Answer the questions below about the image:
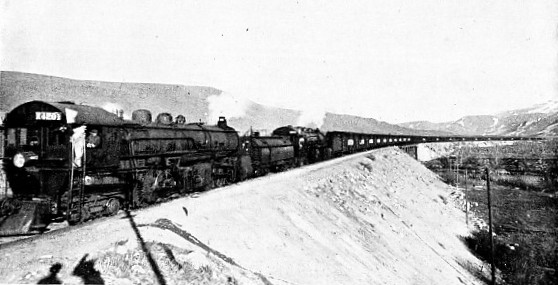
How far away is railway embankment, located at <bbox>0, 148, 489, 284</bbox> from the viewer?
840 centimetres

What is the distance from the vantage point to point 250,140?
25516 mm

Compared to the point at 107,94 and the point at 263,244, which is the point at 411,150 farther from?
the point at 107,94

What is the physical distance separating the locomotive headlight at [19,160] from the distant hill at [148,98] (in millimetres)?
37261

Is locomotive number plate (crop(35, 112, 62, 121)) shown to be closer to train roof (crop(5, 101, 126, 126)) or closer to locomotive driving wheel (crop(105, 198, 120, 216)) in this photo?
train roof (crop(5, 101, 126, 126))

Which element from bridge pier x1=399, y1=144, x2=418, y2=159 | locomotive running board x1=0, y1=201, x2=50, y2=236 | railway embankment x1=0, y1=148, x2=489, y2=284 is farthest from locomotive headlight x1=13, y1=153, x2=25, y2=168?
bridge pier x1=399, y1=144, x2=418, y2=159

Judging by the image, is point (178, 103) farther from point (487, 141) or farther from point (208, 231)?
point (208, 231)

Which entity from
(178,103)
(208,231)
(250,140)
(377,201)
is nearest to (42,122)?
(208,231)

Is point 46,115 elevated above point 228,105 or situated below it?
below

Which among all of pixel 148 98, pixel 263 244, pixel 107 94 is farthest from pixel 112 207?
pixel 148 98

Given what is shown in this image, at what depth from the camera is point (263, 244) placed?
12.3 metres

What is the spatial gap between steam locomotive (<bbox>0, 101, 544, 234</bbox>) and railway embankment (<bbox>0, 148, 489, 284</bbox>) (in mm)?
Answer: 1074

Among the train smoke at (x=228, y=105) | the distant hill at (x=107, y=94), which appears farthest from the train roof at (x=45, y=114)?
the train smoke at (x=228, y=105)

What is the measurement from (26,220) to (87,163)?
231 cm

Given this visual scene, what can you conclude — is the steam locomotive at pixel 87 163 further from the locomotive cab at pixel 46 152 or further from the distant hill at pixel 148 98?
the distant hill at pixel 148 98
